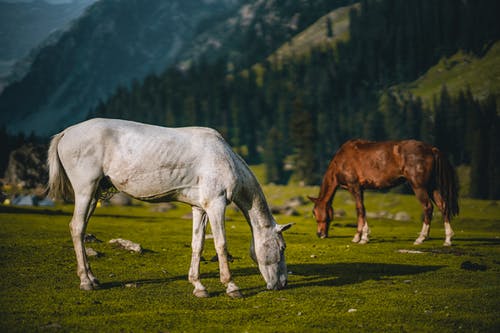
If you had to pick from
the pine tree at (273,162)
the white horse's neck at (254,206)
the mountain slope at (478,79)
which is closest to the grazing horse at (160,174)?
the white horse's neck at (254,206)

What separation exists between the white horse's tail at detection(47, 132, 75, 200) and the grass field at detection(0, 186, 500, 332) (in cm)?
254

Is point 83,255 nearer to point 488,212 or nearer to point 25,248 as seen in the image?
point 25,248

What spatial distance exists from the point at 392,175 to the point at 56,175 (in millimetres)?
16636

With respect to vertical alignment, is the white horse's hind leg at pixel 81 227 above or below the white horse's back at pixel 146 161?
below

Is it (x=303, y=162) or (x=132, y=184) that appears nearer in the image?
(x=132, y=184)

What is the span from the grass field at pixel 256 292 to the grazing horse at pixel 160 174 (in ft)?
3.10

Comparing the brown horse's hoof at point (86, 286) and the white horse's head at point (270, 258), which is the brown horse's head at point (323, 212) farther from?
the brown horse's hoof at point (86, 286)

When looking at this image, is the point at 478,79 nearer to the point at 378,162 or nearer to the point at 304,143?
the point at 304,143

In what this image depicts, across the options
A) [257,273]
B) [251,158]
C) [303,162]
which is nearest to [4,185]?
[303,162]

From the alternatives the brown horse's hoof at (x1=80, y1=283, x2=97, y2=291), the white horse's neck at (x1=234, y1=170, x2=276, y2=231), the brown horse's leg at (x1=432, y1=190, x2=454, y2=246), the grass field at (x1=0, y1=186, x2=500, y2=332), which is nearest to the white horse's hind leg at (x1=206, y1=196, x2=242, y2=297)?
the grass field at (x1=0, y1=186, x2=500, y2=332)

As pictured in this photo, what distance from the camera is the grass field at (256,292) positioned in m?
10.3

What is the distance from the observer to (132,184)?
1345 cm

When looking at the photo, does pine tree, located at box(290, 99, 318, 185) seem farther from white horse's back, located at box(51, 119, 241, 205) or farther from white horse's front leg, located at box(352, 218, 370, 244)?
white horse's back, located at box(51, 119, 241, 205)

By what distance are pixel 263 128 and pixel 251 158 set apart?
16.2 m
